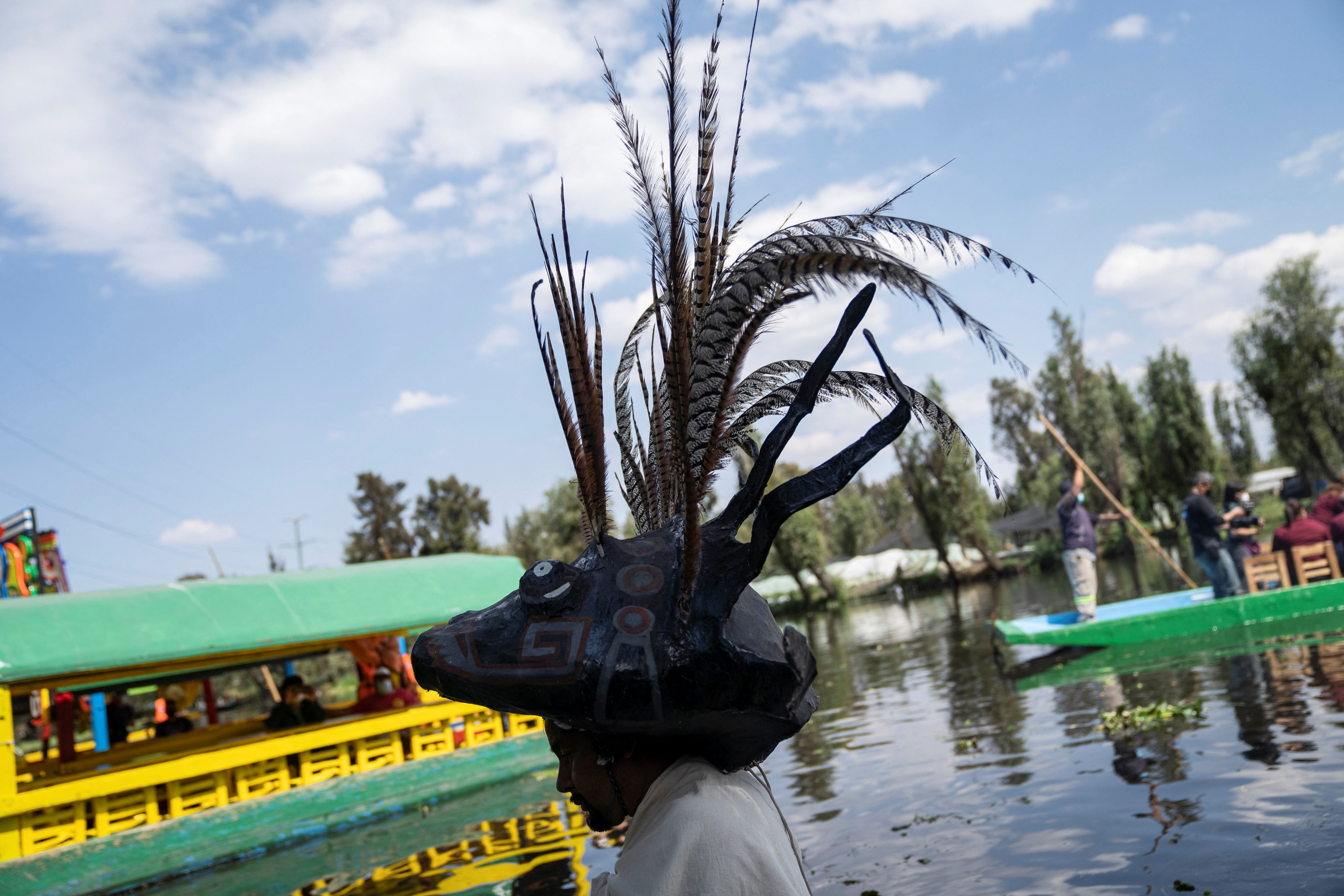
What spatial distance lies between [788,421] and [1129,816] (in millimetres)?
6229

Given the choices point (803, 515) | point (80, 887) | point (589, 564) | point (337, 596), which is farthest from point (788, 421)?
point (803, 515)

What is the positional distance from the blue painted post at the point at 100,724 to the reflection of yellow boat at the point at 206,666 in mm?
52

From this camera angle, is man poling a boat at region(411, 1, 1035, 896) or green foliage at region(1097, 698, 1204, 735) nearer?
man poling a boat at region(411, 1, 1035, 896)

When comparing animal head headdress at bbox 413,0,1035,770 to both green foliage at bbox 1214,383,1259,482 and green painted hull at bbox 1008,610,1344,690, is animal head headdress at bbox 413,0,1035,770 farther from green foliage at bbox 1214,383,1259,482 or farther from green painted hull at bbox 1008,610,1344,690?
green foliage at bbox 1214,383,1259,482

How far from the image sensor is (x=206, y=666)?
15031 millimetres

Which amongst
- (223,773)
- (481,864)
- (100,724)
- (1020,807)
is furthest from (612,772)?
(100,724)

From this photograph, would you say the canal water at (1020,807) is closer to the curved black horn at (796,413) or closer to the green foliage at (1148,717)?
the green foliage at (1148,717)

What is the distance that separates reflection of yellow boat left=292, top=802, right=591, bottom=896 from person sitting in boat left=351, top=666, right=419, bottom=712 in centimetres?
382

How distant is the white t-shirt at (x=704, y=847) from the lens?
1771 millimetres

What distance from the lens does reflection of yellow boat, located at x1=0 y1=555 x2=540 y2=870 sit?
9.45 meters

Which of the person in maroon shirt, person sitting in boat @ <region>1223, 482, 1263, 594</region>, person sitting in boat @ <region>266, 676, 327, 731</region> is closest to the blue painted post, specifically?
person sitting in boat @ <region>266, 676, 327, 731</region>

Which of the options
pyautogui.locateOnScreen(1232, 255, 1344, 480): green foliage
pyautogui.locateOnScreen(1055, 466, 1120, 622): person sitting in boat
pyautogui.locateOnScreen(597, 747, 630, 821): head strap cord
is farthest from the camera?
pyautogui.locateOnScreen(1232, 255, 1344, 480): green foliage

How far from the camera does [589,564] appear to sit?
218cm

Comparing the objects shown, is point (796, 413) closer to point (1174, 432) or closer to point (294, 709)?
point (294, 709)
